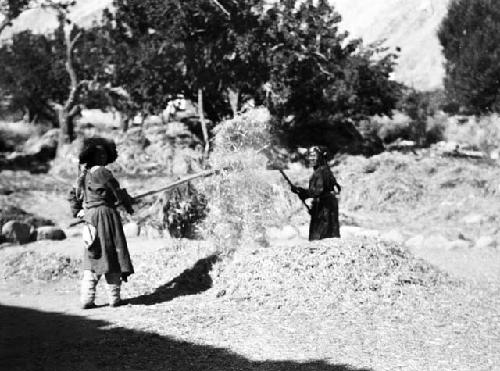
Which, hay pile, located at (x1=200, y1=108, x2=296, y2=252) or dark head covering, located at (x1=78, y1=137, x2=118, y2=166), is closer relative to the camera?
dark head covering, located at (x1=78, y1=137, x2=118, y2=166)

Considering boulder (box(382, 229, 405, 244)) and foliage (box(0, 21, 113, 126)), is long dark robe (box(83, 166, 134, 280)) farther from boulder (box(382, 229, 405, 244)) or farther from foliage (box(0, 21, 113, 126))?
foliage (box(0, 21, 113, 126))

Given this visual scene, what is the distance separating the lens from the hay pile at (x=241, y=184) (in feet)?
22.6

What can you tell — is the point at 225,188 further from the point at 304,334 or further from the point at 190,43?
the point at 190,43

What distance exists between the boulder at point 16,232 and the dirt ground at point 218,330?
5.93 ft

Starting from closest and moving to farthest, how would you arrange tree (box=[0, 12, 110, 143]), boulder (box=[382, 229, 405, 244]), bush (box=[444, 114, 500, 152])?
boulder (box=[382, 229, 405, 244]), bush (box=[444, 114, 500, 152]), tree (box=[0, 12, 110, 143])

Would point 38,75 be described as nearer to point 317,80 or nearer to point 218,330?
point 317,80

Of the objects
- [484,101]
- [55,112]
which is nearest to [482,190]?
[484,101]

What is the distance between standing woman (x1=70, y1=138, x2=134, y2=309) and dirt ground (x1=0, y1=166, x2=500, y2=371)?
0.24 meters

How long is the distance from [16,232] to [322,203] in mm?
4233

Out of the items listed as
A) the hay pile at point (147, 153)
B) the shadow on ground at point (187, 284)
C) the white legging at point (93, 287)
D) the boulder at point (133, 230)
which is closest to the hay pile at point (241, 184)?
the shadow on ground at point (187, 284)

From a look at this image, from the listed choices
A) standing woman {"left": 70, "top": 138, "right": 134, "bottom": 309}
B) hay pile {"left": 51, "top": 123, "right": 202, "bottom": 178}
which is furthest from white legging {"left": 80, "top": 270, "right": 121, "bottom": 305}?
hay pile {"left": 51, "top": 123, "right": 202, "bottom": 178}

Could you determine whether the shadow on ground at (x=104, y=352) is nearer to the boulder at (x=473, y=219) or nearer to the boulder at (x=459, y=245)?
the boulder at (x=459, y=245)

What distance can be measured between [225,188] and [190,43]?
1090 centimetres

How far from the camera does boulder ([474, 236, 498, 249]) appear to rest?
9797 millimetres
